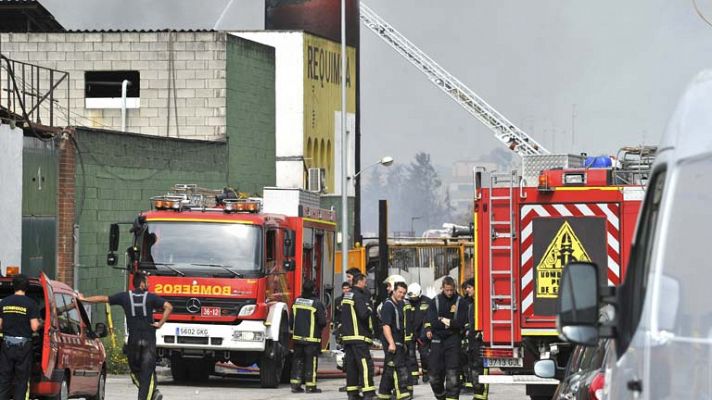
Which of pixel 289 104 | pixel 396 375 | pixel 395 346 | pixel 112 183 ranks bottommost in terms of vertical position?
pixel 396 375

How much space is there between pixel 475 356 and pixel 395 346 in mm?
1128

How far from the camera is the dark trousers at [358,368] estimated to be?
20406 millimetres

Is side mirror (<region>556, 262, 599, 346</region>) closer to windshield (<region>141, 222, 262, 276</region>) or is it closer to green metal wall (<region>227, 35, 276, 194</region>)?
windshield (<region>141, 222, 262, 276</region>)

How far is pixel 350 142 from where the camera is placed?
2174 inches

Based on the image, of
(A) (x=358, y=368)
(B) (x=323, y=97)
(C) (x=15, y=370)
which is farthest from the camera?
(B) (x=323, y=97)

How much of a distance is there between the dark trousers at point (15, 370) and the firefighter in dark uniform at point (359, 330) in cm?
505

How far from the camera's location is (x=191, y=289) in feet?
81.3

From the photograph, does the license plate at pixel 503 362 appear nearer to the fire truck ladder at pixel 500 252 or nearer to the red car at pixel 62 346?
the fire truck ladder at pixel 500 252

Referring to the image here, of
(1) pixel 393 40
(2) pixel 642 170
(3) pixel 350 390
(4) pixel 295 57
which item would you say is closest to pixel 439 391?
(3) pixel 350 390

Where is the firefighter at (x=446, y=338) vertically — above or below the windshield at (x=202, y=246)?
below

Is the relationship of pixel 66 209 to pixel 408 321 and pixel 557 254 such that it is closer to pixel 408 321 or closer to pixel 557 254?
pixel 408 321

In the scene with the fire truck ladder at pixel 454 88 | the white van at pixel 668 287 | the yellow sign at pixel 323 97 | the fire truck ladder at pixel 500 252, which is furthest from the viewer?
the fire truck ladder at pixel 454 88

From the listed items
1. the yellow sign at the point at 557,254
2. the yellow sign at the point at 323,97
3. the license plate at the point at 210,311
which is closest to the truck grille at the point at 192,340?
the license plate at the point at 210,311

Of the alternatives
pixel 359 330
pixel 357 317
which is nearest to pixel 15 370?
pixel 357 317
